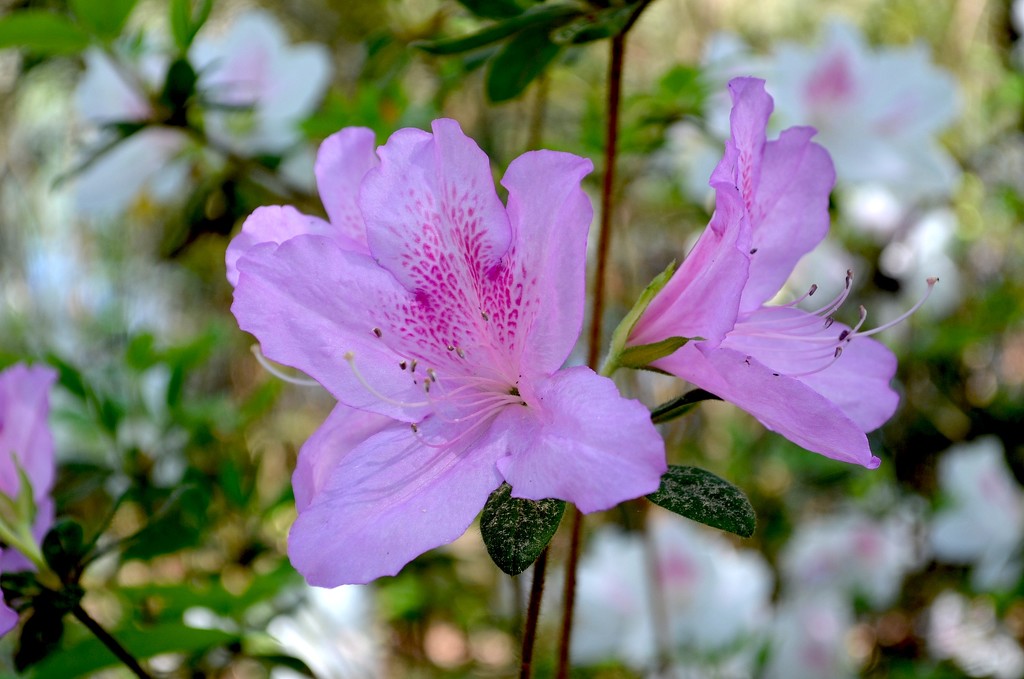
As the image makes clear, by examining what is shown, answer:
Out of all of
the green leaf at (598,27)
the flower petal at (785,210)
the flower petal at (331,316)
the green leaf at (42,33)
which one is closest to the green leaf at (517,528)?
the flower petal at (331,316)

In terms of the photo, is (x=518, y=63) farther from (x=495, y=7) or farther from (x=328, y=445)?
(x=328, y=445)

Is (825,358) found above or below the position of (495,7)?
below

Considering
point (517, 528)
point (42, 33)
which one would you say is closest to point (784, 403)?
point (517, 528)

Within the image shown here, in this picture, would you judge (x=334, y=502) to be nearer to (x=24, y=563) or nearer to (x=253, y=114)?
(x=24, y=563)

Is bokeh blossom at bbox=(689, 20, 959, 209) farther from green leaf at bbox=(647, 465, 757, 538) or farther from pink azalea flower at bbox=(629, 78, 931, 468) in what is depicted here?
green leaf at bbox=(647, 465, 757, 538)

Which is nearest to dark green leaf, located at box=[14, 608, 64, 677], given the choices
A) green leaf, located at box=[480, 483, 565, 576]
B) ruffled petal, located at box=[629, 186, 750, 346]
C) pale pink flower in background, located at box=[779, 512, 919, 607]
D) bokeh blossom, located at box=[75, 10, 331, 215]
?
green leaf, located at box=[480, 483, 565, 576]

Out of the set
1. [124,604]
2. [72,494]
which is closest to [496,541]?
[72,494]
